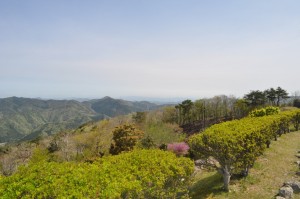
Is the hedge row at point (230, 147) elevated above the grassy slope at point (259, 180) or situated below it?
above

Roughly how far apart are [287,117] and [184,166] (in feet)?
88.5

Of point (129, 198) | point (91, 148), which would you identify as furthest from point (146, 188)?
point (91, 148)

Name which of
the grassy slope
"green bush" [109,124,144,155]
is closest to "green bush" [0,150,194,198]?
the grassy slope

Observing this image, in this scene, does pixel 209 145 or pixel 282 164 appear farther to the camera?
pixel 282 164

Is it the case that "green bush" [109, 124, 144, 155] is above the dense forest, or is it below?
below

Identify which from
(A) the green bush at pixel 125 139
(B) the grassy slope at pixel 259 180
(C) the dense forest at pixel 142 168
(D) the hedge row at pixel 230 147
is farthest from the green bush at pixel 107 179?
(A) the green bush at pixel 125 139

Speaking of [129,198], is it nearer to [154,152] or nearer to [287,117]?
[154,152]

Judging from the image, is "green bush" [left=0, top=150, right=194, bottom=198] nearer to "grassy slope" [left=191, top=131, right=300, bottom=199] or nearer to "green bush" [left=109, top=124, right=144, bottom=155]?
"grassy slope" [left=191, top=131, right=300, bottom=199]

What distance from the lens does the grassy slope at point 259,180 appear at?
53.7ft

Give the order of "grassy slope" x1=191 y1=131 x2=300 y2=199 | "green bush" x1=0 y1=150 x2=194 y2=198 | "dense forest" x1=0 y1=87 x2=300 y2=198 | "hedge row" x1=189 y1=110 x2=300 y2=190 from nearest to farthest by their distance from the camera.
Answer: "green bush" x1=0 y1=150 x2=194 y2=198
"dense forest" x1=0 y1=87 x2=300 y2=198
"hedge row" x1=189 y1=110 x2=300 y2=190
"grassy slope" x1=191 y1=131 x2=300 y2=199

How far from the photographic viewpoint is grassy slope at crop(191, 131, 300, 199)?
16366 mm

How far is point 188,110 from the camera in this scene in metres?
81.6

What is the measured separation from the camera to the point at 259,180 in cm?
1817

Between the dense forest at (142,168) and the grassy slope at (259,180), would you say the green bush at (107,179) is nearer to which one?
the dense forest at (142,168)
